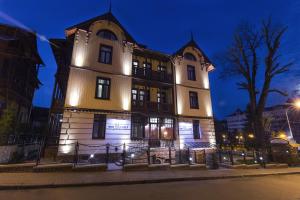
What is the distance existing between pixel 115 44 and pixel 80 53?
355 cm

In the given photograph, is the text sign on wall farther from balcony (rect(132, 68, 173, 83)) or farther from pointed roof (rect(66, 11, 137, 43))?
pointed roof (rect(66, 11, 137, 43))

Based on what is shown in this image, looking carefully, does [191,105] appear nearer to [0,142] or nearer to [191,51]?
[191,51]

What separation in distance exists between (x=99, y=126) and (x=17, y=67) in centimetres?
1473

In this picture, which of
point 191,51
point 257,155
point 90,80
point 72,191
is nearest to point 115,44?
point 90,80

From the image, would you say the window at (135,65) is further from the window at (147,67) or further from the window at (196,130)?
the window at (196,130)

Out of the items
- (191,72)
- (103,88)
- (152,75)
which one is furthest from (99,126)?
(191,72)

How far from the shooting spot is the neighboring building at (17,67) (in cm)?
1792

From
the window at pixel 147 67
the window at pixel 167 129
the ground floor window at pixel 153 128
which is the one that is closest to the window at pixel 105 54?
the window at pixel 147 67

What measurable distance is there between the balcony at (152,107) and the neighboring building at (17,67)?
1088 centimetres

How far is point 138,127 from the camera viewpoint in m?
16.2

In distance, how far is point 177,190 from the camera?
269 inches

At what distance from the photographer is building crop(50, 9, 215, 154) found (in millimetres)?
13727

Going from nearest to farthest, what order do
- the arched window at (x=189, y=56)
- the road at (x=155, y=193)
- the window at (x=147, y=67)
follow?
the road at (x=155, y=193), the window at (x=147, y=67), the arched window at (x=189, y=56)

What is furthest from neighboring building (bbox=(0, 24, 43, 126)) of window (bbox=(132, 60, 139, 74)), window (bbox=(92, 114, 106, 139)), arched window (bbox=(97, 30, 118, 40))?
window (bbox=(132, 60, 139, 74))
